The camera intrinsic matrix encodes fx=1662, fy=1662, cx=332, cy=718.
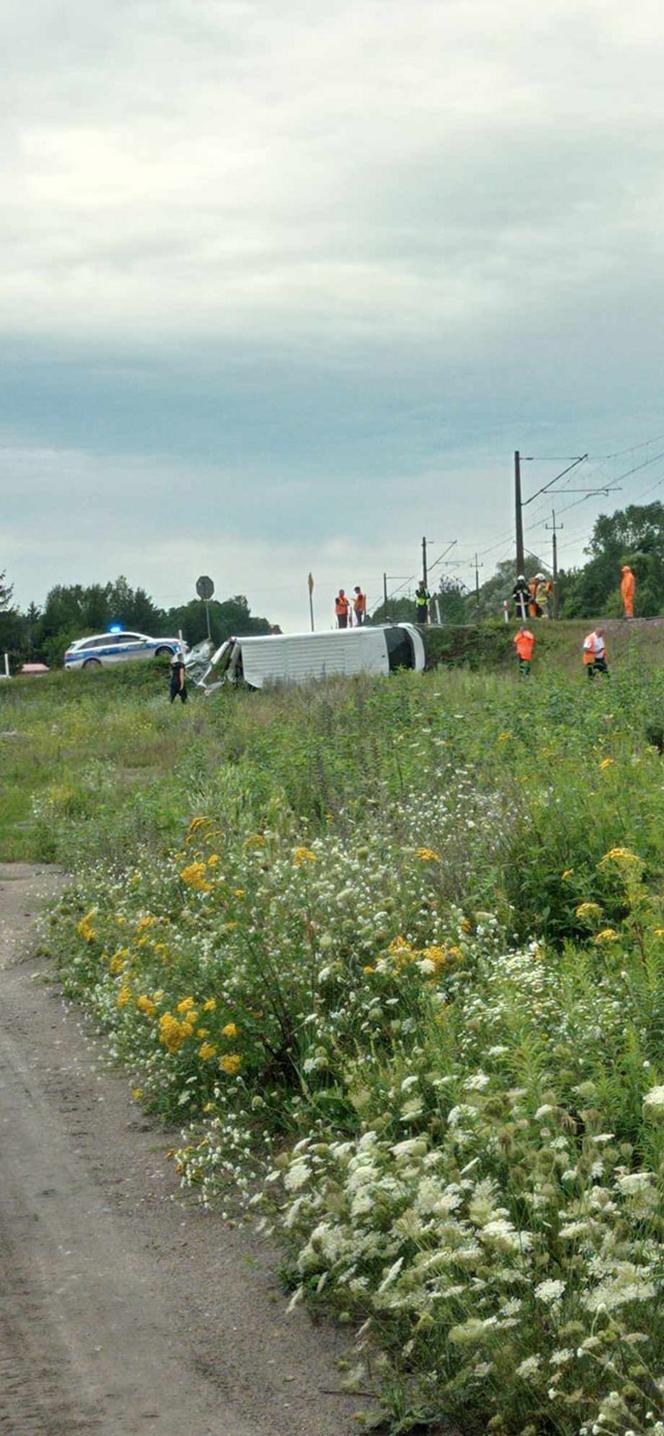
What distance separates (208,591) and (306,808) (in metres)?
26.3

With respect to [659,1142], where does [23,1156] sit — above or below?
below

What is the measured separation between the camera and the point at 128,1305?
548 centimetres

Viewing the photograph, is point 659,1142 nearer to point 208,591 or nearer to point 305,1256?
point 305,1256

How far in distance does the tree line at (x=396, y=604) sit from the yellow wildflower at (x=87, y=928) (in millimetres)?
70493

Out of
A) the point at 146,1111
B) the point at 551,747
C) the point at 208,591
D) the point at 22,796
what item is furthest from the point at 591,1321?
the point at 208,591

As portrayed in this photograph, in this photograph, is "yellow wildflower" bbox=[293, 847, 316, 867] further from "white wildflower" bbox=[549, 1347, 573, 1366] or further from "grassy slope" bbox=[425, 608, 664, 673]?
"grassy slope" bbox=[425, 608, 664, 673]

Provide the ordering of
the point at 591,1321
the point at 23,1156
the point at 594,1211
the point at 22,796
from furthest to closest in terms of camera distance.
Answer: the point at 22,796 < the point at 23,1156 < the point at 594,1211 < the point at 591,1321

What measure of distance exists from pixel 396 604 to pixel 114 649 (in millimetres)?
45072

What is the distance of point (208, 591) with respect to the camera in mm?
40875

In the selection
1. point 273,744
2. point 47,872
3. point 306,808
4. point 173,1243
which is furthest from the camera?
point 273,744

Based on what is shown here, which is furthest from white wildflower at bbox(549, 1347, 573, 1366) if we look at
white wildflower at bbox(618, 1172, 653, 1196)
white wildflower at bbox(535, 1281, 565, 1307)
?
white wildflower at bbox(618, 1172, 653, 1196)

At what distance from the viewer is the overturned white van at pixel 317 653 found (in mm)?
48219

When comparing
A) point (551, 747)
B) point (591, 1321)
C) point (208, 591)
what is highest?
point (208, 591)

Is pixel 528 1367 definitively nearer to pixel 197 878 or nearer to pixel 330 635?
pixel 197 878
